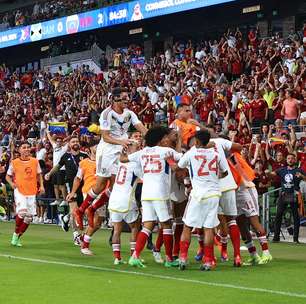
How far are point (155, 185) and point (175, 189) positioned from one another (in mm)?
719

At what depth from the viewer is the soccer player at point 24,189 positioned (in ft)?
51.9

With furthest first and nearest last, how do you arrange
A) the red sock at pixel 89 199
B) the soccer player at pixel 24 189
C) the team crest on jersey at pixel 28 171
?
the team crest on jersey at pixel 28 171 < the soccer player at pixel 24 189 < the red sock at pixel 89 199

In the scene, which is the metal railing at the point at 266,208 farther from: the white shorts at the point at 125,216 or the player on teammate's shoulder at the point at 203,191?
the player on teammate's shoulder at the point at 203,191

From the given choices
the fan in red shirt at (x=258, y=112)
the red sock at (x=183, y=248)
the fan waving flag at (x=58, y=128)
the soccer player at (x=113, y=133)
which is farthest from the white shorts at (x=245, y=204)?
the fan waving flag at (x=58, y=128)

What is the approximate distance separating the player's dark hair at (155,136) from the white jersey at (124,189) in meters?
0.59

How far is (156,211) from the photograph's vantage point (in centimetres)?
1184

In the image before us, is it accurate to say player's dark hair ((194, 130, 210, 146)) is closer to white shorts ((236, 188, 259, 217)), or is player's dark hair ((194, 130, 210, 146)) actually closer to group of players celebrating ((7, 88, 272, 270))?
group of players celebrating ((7, 88, 272, 270))

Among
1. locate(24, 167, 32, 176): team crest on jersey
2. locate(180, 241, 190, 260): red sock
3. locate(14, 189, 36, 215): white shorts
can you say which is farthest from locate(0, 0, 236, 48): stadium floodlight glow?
locate(180, 241, 190, 260): red sock

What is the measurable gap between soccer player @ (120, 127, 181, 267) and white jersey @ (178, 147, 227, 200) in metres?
0.42

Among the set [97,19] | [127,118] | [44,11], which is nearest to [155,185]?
[127,118]

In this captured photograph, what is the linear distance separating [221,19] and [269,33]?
13.2 feet

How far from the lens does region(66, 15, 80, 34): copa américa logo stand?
132 feet

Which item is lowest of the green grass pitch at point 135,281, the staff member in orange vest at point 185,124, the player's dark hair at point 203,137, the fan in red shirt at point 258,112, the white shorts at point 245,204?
the green grass pitch at point 135,281

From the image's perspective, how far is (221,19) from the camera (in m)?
37.0
